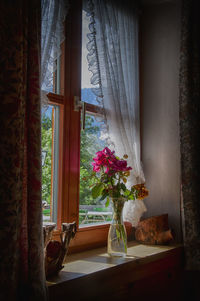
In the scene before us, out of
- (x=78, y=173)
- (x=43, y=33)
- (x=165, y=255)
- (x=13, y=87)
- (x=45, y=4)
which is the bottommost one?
(x=165, y=255)

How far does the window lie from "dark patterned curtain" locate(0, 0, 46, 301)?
0.50 m

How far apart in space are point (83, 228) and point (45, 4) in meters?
1.23

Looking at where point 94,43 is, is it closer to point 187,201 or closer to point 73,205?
point 73,205

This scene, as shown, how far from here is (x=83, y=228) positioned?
1.95 metres

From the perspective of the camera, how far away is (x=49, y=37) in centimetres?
156

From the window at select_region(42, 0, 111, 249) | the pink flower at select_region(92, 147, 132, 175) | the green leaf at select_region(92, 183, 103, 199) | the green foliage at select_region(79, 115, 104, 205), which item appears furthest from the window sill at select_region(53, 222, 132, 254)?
the pink flower at select_region(92, 147, 132, 175)

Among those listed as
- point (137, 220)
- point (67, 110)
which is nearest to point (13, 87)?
point (67, 110)

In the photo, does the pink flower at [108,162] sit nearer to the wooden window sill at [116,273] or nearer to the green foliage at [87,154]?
the green foliage at [87,154]

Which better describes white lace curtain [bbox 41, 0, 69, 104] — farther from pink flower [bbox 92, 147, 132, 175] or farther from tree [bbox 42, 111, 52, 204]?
pink flower [bbox 92, 147, 132, 175]

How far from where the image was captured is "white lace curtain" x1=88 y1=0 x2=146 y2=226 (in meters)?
1.94

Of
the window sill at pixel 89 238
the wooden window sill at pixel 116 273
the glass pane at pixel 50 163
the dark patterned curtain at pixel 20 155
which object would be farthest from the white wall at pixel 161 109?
the dark patterned curtain at pixel 20 155

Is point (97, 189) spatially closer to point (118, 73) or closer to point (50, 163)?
point (50, 163)

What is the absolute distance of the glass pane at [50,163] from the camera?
70.4 inches

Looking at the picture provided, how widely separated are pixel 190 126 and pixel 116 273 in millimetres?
1085
